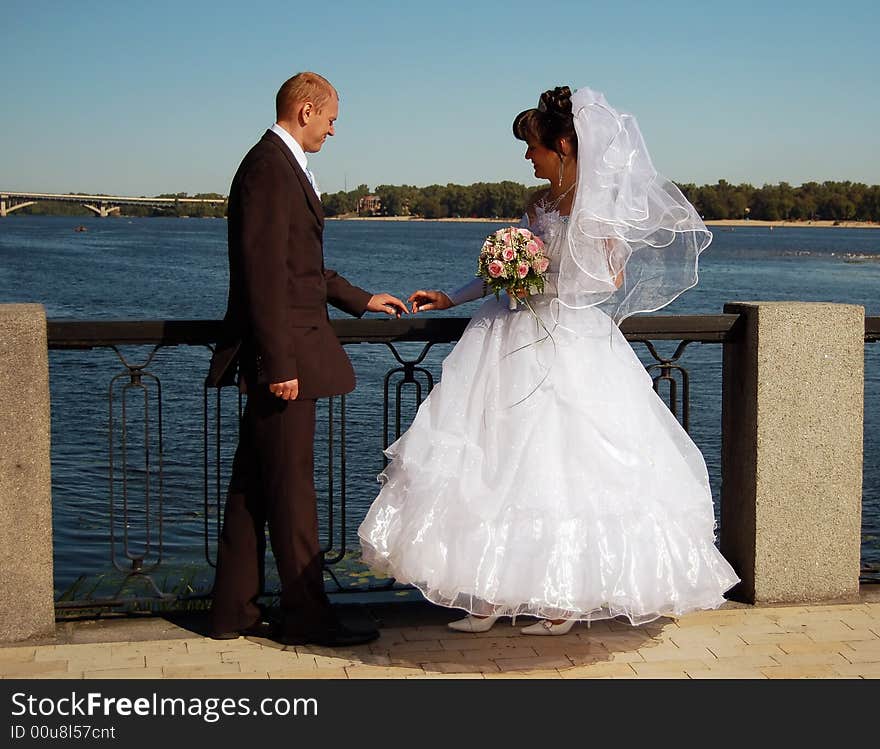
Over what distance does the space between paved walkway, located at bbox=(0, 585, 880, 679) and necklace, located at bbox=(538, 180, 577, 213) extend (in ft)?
5.81

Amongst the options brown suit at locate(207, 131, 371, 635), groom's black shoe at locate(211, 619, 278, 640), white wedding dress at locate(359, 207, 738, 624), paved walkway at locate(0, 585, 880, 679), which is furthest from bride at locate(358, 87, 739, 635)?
groom's black shoe at locate(211, 619, 278, 640)

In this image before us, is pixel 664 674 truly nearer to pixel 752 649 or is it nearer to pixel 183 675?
pixel 752 649

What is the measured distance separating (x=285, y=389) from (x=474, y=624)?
4.34 ft

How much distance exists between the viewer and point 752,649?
475 cm

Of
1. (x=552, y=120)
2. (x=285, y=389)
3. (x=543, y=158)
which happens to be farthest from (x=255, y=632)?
(x=552, y=120)

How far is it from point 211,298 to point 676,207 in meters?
40.1

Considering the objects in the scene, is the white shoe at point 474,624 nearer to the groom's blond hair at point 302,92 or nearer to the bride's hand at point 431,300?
the bride's hand at point 431,300

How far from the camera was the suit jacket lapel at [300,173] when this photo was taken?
14.7ft

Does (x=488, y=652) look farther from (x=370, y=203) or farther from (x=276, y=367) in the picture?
(x=370, y=203)

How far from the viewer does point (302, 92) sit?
4.51m

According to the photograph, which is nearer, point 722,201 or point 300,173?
point 300,173

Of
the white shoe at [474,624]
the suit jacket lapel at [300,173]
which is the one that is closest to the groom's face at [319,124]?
the suit jacket lapel at [300,173]

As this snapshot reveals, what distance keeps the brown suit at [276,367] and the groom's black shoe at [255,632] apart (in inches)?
1.0
